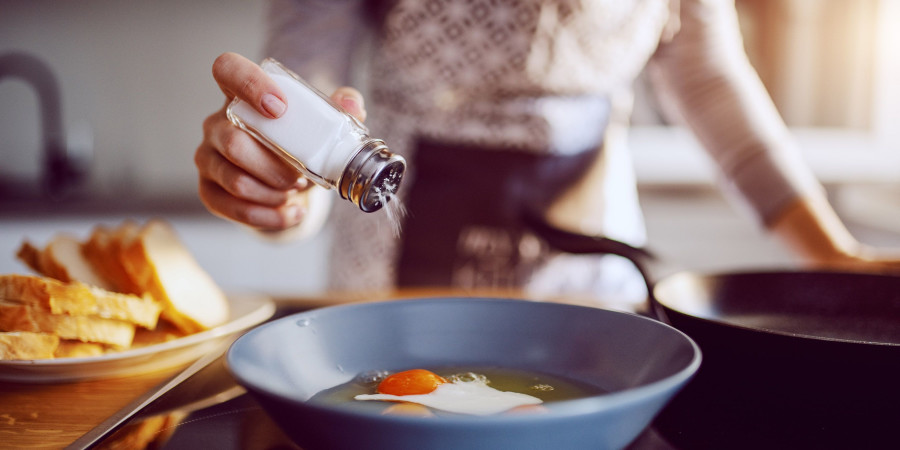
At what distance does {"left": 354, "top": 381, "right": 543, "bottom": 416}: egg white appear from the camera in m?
0.44

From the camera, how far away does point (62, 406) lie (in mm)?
528

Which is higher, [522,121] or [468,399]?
[522,121]

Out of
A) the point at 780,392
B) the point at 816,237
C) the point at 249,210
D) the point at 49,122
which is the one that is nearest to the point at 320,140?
the point at 249,210

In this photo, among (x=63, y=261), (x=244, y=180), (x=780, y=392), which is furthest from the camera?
(x=63, y=261)

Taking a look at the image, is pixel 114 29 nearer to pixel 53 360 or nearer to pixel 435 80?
pixel 435 80

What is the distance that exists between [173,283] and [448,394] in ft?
1.21

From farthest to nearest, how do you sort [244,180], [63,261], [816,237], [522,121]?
[522,121]
[816,237]
[63,261]
[244,180]

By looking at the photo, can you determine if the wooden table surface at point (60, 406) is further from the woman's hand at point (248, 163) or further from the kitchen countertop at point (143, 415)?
the woman's hand at point (248, 163)

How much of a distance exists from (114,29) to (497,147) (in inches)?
74.2

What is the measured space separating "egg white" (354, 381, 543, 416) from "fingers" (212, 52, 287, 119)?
23cm

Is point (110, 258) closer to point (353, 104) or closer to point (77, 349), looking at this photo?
point (77, 349)

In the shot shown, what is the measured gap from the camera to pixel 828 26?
250 centimetres

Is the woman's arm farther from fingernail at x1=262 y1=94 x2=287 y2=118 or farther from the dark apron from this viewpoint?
A: fingernail at x1=262 y1=94 x2=287 y2=118

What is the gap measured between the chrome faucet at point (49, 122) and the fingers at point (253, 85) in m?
2.01
